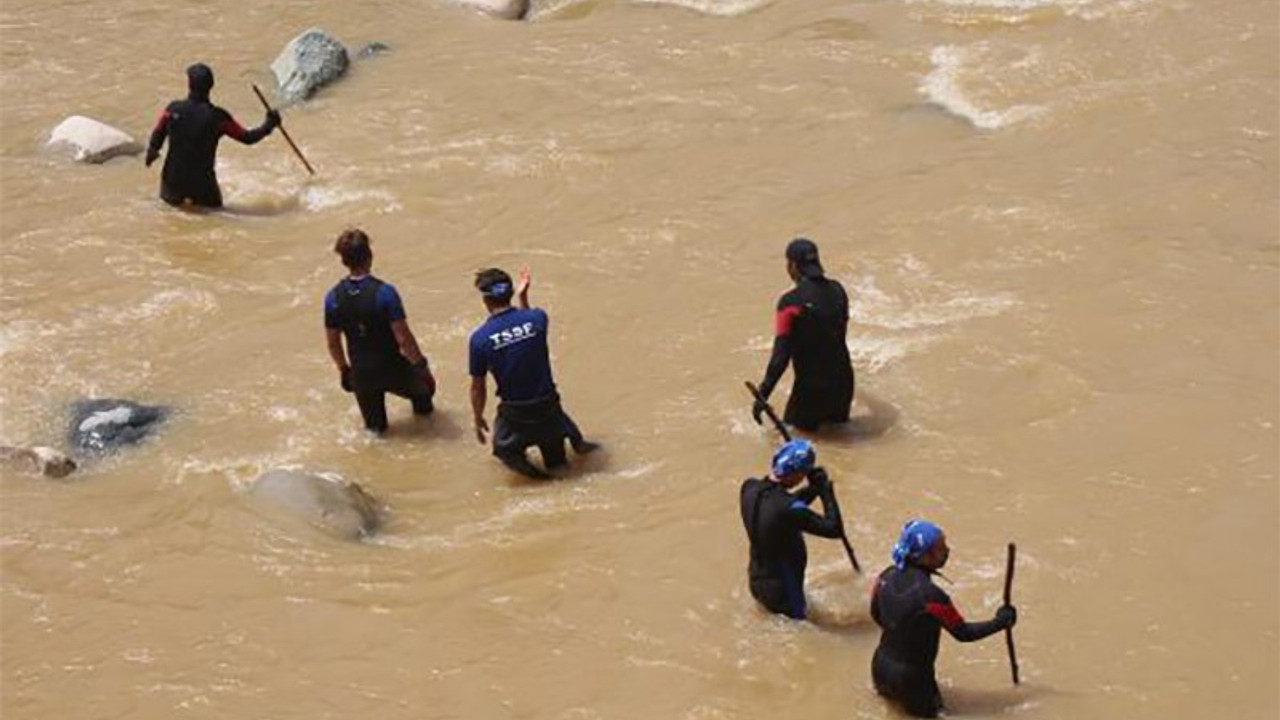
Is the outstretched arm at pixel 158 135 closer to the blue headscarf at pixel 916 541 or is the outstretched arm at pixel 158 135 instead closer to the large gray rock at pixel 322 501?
the large gray rock at pixel 322 501

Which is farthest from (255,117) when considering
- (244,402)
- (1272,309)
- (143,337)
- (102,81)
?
(1272,309)

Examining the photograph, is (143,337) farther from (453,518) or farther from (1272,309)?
(1272,309)

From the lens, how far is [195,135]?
14.4 metres

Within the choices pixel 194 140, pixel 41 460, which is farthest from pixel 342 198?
pixel 41 460

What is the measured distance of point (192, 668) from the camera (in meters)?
8.95

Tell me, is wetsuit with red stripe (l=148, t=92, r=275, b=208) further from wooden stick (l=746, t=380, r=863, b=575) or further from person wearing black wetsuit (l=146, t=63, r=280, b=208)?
wooden stick (l=746, t=380, r=863, b=575)

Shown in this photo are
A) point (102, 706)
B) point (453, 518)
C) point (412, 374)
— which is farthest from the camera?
point (412, 374)

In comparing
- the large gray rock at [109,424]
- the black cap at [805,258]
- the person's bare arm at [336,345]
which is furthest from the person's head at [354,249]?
the black cap at [805,258]

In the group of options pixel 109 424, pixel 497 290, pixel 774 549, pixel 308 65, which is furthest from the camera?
pixel 308 65

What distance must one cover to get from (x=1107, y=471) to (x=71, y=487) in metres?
6.39

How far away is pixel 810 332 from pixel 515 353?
1.84m

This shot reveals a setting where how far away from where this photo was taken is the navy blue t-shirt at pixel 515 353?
10.1m

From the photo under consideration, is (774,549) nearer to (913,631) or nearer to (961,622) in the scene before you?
(913,631)

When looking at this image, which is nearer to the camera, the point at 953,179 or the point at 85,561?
the point at 85,561
